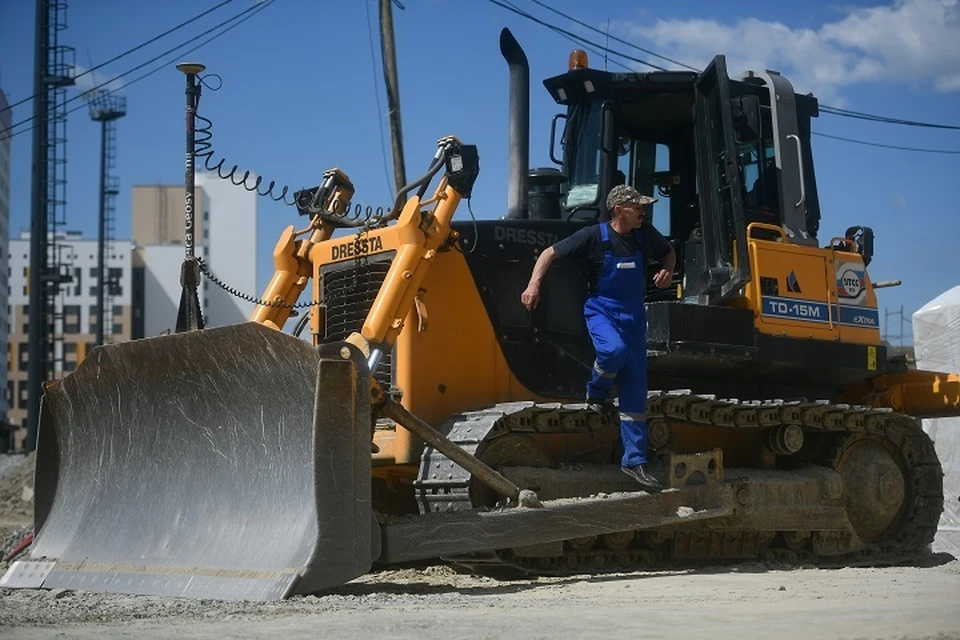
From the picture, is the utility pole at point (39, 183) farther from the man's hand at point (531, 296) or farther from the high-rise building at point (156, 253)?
the high-rise building at point (156, 253)

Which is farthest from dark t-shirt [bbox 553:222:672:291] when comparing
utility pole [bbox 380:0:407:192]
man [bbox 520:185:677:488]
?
utility pole [bbox 380:0:407:192]

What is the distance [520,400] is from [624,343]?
96 centimetres

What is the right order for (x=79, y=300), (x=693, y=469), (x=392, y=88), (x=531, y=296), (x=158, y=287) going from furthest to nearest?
(x=158, y=287), (x=79, y=300), (x=392, y=88), (x=693, y=469), (x=531, y=296)

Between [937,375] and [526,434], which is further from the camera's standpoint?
[937,375]

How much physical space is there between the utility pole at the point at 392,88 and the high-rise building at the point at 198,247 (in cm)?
7435

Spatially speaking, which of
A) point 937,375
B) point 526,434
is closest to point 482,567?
point 526,434

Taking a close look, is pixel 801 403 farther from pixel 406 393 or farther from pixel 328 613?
pixel 328 613

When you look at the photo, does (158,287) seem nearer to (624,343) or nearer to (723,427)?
(723,427)

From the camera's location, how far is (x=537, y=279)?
8648mm

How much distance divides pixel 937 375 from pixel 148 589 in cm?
663

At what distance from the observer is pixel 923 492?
35.0 ft

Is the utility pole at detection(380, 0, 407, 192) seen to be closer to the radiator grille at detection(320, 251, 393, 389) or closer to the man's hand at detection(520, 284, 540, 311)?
the radiator grille at detection(320, 251, 393, 389)

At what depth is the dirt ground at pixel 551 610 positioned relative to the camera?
565 centimetres

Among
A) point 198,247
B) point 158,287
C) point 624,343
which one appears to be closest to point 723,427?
point 624,343
